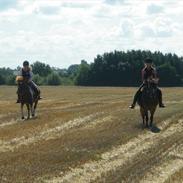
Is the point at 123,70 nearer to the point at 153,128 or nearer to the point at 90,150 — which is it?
the point at 153,128

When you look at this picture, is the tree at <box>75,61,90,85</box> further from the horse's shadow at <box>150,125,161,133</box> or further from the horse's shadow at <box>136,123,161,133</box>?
the horse's shadow at <box>150,125,161,133</box>

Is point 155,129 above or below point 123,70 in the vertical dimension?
below

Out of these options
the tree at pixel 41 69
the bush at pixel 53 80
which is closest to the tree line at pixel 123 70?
the bush at pixel 53 80

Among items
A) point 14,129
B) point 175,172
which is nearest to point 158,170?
point 175,172

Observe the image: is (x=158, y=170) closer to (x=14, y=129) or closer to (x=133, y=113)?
(x=14, y=129)

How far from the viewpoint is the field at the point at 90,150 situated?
12.7 metres

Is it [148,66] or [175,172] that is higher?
[148,66]

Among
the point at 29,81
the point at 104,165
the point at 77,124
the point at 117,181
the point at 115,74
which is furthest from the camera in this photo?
the point at 115,74

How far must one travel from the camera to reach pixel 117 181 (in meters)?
12.0

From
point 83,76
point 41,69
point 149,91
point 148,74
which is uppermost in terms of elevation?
point 41,69

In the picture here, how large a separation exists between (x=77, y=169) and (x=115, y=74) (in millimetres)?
107800

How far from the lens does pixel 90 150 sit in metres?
16.1

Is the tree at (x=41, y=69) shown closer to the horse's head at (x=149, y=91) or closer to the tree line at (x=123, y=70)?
the tree line at (x=123, y=70)

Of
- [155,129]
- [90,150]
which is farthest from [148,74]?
[90,150]
